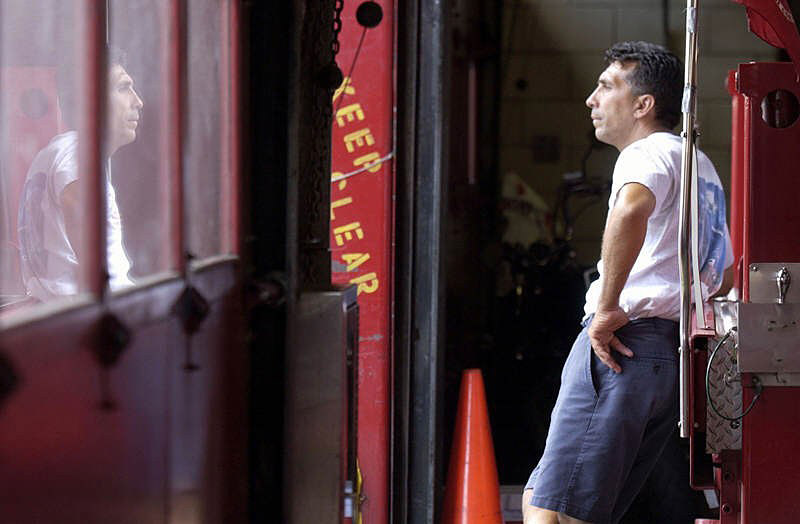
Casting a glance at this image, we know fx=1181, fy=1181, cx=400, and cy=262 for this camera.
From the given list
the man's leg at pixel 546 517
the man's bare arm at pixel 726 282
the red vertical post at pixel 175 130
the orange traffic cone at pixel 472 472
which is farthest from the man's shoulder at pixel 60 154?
the orange traffic cone at pixel 472 472

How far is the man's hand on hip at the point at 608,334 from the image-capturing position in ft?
11.1

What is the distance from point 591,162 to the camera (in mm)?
8016

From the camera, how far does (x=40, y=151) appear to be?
4.54 feet

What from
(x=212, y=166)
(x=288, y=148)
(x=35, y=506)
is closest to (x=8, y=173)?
(x=35, y=506)

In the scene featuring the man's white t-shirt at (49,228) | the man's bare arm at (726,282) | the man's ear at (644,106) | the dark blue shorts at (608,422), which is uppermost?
the man's ear at (644,106)

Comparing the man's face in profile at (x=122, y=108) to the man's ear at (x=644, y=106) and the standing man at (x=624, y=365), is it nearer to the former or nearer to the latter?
the standing man at (x=624, y=365)

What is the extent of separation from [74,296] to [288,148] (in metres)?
0.86

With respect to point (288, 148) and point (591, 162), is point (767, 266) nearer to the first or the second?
point (288, 148)

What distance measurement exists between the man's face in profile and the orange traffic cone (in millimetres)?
2953

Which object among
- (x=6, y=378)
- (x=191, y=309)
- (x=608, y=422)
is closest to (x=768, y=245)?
(x=608, y=422)

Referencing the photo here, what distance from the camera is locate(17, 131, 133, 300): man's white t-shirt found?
4.63ft

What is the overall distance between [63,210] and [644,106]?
96.7 inches

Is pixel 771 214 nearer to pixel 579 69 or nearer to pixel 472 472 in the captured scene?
pixel 472 472

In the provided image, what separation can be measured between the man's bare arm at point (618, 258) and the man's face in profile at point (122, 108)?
6.15 feet
